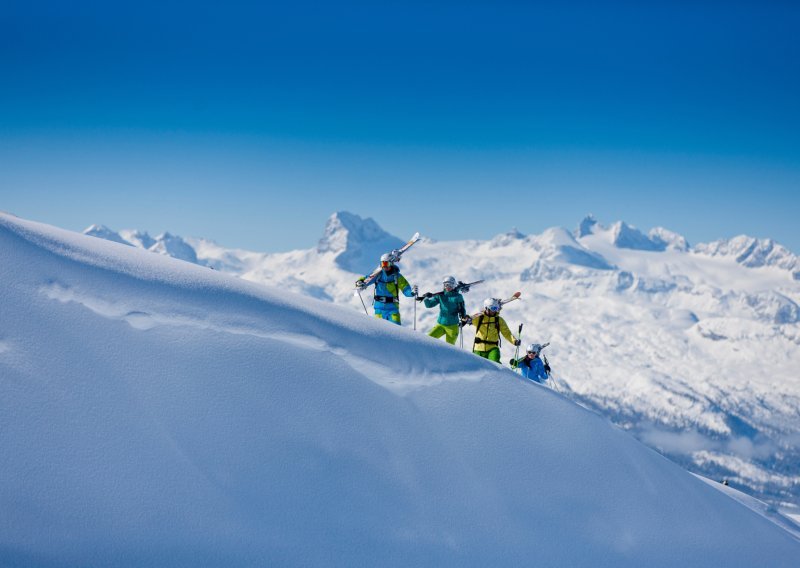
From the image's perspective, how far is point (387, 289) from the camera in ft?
72.9

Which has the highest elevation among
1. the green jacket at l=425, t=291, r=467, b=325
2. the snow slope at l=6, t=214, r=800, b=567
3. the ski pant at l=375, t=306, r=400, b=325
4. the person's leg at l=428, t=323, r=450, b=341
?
the green jacket at l=425, t=291, r=467, b=325

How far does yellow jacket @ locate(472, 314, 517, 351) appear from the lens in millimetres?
21344

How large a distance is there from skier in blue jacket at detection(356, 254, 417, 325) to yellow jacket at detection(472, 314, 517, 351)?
2.74 m

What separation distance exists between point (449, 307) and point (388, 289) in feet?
7.96

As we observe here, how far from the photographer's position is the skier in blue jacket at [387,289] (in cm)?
2217

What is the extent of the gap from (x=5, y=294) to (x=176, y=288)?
7.93 ft

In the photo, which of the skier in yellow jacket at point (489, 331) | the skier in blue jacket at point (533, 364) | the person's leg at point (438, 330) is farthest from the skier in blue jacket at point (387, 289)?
the skier in blue jacket at point (533, 364)

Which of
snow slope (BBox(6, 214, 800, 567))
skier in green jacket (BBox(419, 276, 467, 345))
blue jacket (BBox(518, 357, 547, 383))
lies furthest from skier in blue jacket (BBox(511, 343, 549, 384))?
snow slope (BBox(6, 214, 800, 567))

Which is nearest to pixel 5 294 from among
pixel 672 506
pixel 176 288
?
pixel 176 288

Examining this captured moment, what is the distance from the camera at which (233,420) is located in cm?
841

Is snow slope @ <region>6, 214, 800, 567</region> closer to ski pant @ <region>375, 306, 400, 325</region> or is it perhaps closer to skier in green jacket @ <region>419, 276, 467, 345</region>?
skier in green jacket @ <region>419, 276, 467, 345</region>

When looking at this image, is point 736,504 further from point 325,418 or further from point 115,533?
point 115,533

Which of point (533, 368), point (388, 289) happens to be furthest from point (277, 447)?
point (533, 368)

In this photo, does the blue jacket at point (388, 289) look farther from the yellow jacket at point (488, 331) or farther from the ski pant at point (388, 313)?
the yellow jacket at point (488, 331)
